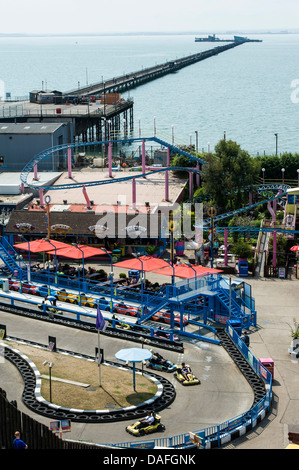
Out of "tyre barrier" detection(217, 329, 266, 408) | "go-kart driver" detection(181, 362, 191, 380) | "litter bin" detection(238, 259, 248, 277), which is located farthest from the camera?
"litter bin" detection(238, 259, 248, 277)

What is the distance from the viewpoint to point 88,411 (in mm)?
27656

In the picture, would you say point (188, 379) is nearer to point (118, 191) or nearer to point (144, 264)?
point (144, 264)

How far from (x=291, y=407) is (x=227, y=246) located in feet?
65.8

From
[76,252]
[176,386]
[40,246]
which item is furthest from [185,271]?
[176,386]

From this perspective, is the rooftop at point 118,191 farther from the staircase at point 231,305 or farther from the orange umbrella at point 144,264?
the staircase at point 231,305

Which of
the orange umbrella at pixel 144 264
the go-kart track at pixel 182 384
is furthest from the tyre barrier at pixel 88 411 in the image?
the orange umbrella at pixel 144 264

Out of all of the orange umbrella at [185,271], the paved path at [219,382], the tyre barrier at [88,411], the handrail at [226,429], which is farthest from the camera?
the orange umbrella at [185,271]

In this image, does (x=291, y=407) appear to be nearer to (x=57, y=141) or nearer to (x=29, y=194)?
(x=29, y=194)

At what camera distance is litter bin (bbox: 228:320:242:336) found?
36.9 m

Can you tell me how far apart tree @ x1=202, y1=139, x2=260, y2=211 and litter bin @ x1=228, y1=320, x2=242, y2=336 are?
24.0m

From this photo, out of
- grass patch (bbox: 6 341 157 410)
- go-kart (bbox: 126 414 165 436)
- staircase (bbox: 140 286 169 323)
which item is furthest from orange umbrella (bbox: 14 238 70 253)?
go-kart (bbox: 126 414 165 436)

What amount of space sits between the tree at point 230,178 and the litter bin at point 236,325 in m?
24.0

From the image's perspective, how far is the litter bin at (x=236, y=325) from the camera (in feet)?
121

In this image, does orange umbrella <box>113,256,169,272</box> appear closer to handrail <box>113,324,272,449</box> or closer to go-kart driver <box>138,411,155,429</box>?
handrail <box>113,324,272,449</box>
